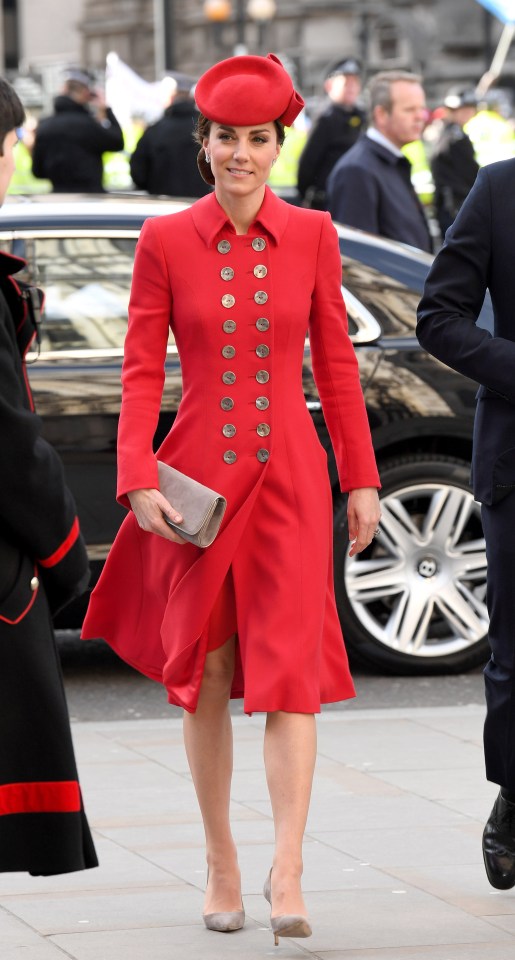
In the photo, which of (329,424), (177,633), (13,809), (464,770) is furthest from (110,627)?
(464,770)

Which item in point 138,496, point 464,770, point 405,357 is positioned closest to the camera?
point 138,496

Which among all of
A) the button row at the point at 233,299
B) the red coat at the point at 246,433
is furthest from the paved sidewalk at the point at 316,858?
the button row at the point at 233,299

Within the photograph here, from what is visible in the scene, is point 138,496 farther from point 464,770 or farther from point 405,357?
point 405,357

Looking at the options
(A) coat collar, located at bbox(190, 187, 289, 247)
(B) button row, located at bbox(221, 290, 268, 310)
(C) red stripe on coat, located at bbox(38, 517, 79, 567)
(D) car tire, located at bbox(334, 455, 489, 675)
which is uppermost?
(A) coat collar, located at bbox(190, 187, 289, 247)

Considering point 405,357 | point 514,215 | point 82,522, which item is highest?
point 514,215

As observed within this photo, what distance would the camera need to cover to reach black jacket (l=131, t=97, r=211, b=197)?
1459 cm

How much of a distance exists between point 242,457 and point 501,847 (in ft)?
3.68

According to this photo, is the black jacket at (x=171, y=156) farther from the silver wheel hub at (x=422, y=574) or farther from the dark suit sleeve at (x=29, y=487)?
the dark suit sleeve at (x=29, y=487)

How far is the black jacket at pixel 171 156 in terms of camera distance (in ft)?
47.9

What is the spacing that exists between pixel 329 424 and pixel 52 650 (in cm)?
111

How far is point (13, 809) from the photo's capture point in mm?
3633

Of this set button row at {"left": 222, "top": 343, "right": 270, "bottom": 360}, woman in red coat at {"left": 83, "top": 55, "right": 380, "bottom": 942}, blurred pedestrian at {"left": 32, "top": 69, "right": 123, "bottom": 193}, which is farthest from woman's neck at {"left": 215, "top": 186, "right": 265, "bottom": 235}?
blurred pedestrian at {"left": 32, "top": 69, "right": 123, "bottom": 193}

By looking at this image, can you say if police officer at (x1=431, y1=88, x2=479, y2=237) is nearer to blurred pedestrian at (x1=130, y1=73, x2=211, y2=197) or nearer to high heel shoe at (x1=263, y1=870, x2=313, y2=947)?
blurred pedestrian at (x1=130, y1=73, x2=211, y2=197)

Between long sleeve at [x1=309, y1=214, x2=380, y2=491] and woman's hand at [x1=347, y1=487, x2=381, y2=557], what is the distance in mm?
22
